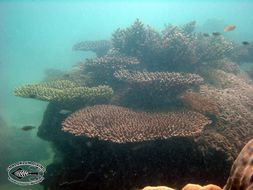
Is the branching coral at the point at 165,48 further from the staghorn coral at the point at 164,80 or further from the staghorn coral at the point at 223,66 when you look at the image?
the staghorn coral at the point at 164,80

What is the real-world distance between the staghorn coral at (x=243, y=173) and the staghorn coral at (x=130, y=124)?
9.73 ft

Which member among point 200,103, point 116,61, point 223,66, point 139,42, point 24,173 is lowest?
point 24,173

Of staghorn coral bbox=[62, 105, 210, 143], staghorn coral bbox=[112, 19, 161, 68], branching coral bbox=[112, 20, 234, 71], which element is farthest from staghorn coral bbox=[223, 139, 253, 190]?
staghorn coral bbox=[112, 19, 161, 68]

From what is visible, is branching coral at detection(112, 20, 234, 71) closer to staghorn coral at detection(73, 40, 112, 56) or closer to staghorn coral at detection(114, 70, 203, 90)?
staghorn coral at detection(114, 70, 203, 90)

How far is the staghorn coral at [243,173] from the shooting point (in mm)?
3019

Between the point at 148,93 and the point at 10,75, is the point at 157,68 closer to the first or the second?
the point at 148,93

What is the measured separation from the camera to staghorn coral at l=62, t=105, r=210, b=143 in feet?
21.5

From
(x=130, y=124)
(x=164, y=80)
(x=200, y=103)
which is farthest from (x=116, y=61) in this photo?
(x=130, y=124)

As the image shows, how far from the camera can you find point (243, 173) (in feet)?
10.5

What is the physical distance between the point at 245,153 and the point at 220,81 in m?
8.41

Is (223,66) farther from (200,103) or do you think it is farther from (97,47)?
(97,47)

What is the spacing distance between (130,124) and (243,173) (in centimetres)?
403

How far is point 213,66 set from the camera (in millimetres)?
12719

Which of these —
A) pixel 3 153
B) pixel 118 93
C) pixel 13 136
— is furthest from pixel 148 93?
pixel 13 136
